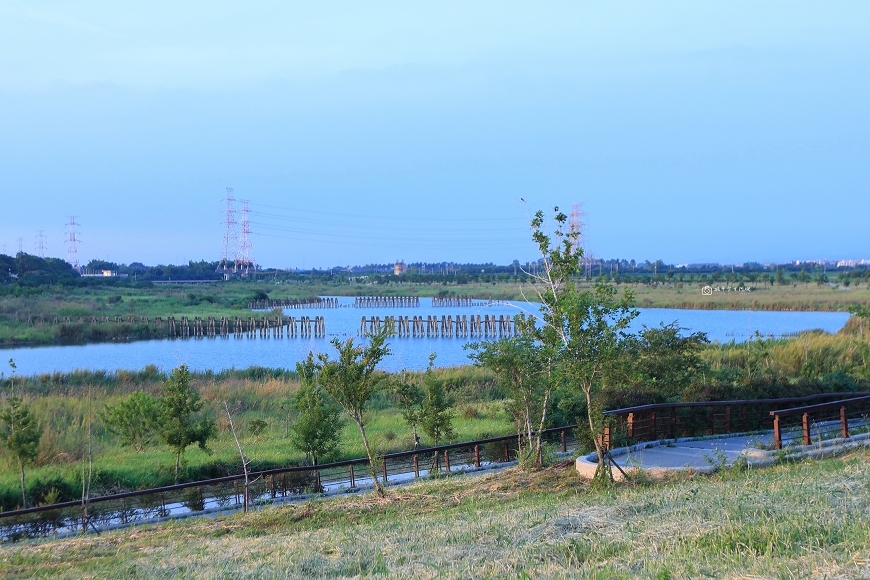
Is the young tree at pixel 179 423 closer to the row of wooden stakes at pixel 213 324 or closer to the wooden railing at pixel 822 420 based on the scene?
the wooden railing at pixel 822 420

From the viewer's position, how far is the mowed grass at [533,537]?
Result: 5582 millimetres

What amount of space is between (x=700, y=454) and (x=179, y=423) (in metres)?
11.1

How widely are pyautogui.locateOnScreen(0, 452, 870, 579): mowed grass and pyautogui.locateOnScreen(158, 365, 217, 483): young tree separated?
5752mm

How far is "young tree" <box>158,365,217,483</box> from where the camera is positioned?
18078 mm

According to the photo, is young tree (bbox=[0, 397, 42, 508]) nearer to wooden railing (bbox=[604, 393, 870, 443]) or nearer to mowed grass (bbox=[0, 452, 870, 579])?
mowed grass (bbox=[0, 452, 870, 579])

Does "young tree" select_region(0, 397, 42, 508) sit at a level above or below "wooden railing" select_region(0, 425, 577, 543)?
above

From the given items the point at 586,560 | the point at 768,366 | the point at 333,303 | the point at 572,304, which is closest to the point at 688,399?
the point at 572,304

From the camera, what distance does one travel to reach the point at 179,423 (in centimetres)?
1808

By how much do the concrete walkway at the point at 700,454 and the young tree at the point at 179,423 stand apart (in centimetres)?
922

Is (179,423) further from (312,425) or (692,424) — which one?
(692,424)

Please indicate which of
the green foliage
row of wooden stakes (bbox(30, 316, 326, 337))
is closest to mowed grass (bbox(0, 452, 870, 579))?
the green foliage

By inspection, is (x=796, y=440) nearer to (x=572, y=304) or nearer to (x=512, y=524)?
(x=572, y=304)

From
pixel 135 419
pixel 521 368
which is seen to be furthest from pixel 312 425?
pixel 135 419

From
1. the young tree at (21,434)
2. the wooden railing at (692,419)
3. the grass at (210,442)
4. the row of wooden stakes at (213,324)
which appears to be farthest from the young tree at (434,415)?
the row of wooden stakes at (213,324)
